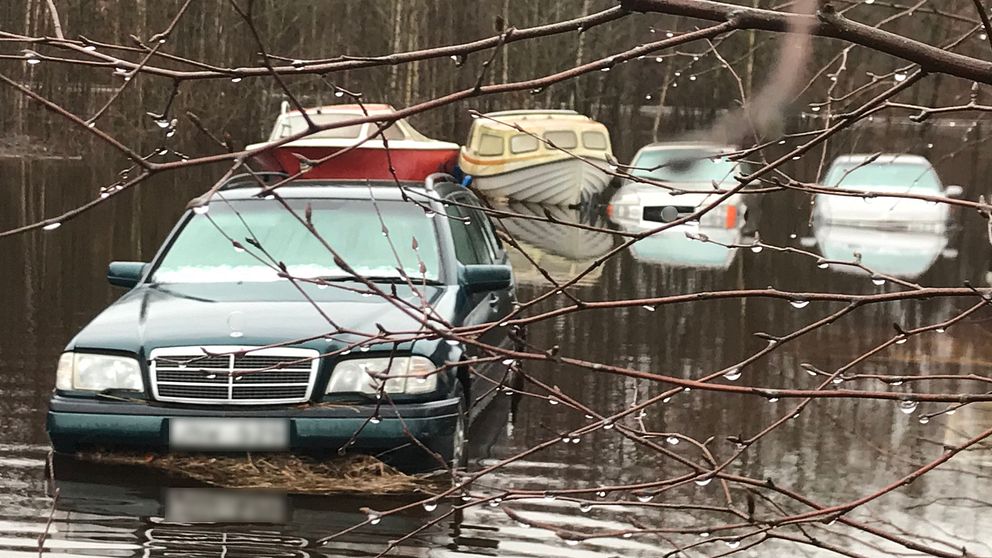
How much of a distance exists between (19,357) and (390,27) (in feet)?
123

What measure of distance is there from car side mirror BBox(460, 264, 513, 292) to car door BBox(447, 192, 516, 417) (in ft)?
0.36

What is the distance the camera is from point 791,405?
32.4 ft

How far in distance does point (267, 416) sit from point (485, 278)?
1652 mm

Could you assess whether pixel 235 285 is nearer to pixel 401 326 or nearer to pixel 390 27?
pixel 401 326

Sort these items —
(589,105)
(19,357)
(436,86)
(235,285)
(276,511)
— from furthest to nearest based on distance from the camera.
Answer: (589,105)
(436,86)
(19,357)
(235,285)
(276,511)

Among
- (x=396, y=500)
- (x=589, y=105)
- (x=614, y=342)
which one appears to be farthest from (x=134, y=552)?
(x=589, y=105)

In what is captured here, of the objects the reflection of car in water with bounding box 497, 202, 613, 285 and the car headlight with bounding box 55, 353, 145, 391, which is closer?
the car headlight with bounding box 55, 353, 145, 391

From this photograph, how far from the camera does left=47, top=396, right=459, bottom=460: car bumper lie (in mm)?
6711

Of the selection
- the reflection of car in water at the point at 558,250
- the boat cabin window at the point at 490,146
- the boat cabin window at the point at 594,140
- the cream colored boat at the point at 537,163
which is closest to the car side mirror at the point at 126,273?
the reflection of car in water at the point at 558,250

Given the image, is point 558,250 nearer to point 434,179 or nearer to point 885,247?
point 885,247

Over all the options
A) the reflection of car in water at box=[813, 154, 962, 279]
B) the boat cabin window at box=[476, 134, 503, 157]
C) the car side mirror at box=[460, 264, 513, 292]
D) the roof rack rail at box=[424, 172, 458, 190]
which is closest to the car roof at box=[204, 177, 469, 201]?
the roof rack rail at box=[424, 172, 458, 190]

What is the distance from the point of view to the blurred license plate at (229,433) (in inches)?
265

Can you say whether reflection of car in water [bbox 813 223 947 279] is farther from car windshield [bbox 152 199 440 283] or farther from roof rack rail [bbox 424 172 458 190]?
car windshield [bbox 152 199 440 283]

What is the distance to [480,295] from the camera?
8516 millimetres
